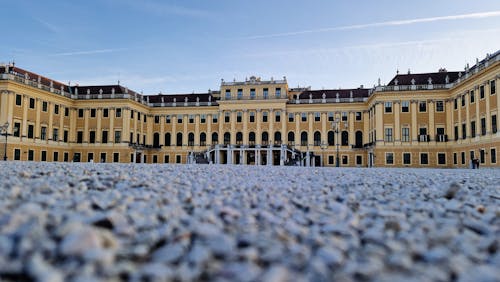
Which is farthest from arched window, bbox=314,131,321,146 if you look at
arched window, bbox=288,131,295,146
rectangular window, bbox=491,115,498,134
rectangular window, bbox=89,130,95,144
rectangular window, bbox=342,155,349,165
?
rectangular window, bbox=89,130,95,144

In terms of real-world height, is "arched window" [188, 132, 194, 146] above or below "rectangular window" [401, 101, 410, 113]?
below

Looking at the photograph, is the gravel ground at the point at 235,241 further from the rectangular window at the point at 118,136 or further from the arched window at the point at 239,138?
the arched window at the point at 239,138

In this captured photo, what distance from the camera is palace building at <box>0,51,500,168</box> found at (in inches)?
1640

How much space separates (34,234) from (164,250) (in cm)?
89

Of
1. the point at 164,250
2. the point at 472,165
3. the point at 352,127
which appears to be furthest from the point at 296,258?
the point at 352,127

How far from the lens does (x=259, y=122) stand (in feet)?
183

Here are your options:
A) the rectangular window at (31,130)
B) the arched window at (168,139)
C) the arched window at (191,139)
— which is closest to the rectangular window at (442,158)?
the arched window at (191,139)

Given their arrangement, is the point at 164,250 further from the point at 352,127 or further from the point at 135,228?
the point at 352,127

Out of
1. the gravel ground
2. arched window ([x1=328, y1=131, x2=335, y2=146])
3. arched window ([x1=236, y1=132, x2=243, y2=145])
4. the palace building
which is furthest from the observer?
arched window ([x1=236, y1=132, x2=243, y2=145])

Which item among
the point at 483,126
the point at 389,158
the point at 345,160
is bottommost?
the point at 345,160

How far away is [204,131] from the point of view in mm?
58250

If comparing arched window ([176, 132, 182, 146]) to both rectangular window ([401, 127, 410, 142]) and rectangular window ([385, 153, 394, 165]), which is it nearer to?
rectangular window ([385, 153, 394, 165])

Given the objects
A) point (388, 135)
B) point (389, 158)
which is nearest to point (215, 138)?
point (388, 135)

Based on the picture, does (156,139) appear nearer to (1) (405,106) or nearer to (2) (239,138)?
(2) (239,138)
